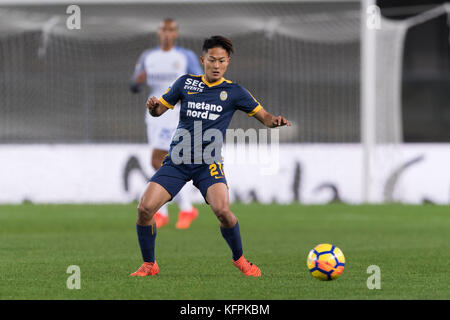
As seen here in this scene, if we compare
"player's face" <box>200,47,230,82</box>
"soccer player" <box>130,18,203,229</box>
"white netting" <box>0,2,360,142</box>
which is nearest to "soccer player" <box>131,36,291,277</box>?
"player's face" <box>200,47,230,82</box>

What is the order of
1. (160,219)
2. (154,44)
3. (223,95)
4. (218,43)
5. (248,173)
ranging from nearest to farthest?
(218,43)
(223,95)
(160,219)
(248,173)
(154,44)

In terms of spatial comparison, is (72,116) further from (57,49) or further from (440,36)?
(440,36)

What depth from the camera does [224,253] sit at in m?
8.69

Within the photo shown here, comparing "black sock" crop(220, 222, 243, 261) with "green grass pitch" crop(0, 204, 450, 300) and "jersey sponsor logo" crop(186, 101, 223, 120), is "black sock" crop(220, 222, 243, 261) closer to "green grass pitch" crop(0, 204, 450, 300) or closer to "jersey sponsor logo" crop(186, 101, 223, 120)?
"green grass pitch" crop(0, 204, 450, 300)

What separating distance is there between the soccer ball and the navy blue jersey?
1.22 metres

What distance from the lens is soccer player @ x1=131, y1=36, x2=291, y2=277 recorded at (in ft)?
22.6

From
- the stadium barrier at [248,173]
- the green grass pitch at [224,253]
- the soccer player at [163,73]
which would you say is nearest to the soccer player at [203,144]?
the green grass pitch at [224,253]

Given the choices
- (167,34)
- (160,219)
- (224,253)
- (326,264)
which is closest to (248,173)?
(160,219)

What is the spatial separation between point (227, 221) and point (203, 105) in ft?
3.05

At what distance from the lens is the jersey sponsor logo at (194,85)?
23.0 ft

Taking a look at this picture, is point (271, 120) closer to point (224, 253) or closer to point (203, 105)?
point (203, 105)

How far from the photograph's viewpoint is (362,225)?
12.4 meters

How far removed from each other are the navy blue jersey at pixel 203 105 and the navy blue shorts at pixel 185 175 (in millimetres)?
86
